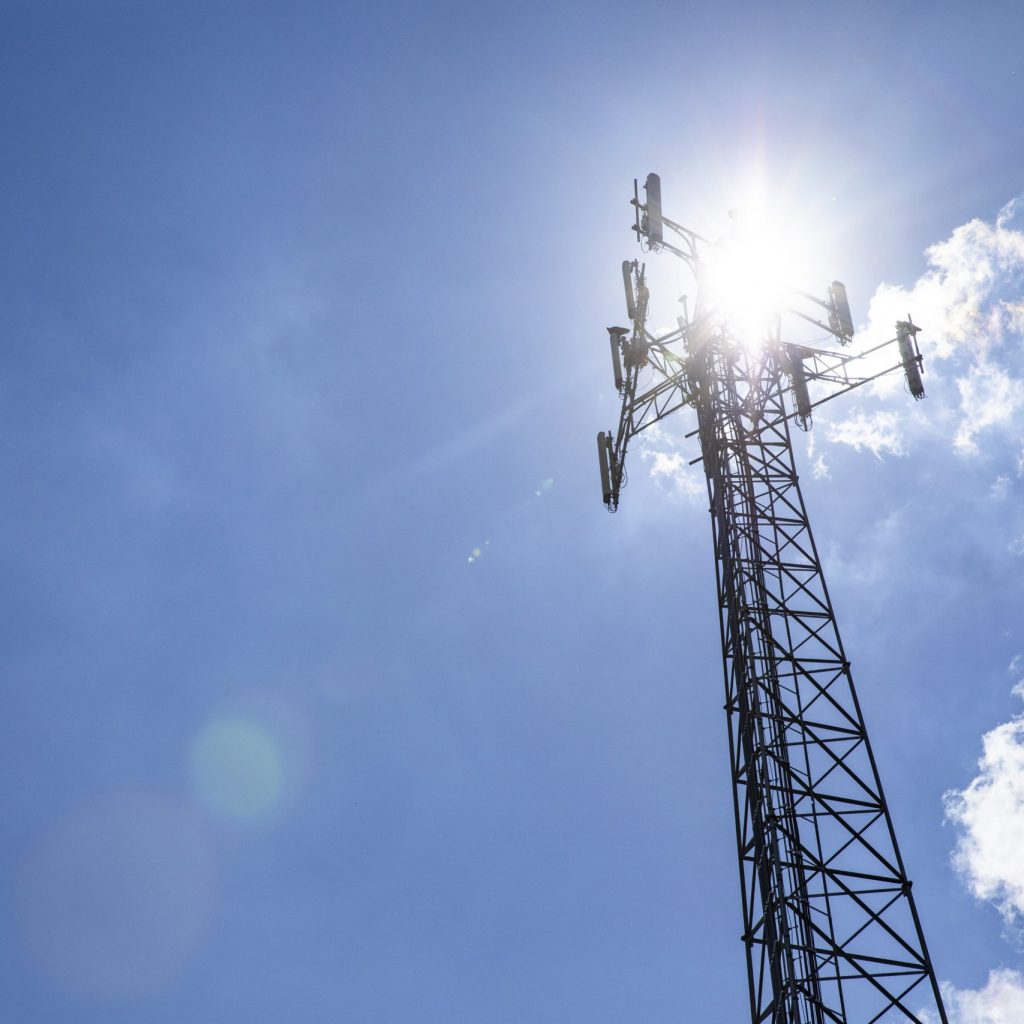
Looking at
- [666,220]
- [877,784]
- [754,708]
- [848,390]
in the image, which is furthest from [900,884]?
[666,220]

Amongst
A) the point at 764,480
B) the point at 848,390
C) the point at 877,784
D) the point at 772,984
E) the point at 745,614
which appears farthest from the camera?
the point at 848,390

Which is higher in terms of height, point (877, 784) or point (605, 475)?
point (605, 475)

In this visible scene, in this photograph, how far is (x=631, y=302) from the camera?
29.0 m

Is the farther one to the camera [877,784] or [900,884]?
[877,784]

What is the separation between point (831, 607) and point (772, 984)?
8707 mm

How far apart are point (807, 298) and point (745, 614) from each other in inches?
446

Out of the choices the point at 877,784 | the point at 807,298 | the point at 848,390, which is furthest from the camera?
the point at 807,298

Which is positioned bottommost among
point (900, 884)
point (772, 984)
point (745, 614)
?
point (772, 984)

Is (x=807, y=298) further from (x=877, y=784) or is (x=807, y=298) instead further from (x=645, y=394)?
(x=877, y=784)

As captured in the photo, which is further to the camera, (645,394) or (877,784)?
(645,394)

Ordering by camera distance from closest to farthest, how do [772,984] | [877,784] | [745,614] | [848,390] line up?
[772,984]
[877,784]
[745,614]
[848,390]

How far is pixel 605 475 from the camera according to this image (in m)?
30.5

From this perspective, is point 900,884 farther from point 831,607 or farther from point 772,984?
point 831,607

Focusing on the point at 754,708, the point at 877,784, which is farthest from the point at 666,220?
the point at 877,784
